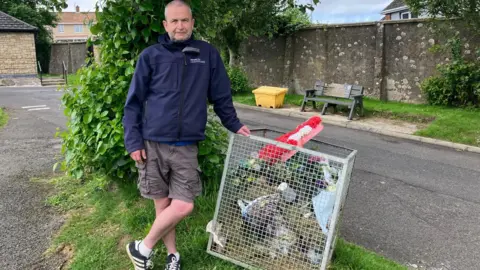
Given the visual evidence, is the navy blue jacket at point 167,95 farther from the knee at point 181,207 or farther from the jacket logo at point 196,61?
the knee at point 181,207

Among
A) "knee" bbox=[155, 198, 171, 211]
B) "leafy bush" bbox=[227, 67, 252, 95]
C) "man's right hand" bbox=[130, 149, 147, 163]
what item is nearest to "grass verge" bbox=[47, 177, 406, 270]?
"knee" bbox=[155, 198, 171, 211]

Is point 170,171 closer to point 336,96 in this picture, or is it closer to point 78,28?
point 336,96

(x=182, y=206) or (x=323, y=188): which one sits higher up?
(x=323, y=188)

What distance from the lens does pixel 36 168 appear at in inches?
222

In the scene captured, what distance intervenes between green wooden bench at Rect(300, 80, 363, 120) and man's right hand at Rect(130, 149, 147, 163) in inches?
352

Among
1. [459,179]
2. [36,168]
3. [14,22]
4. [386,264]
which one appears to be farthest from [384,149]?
[14,22]

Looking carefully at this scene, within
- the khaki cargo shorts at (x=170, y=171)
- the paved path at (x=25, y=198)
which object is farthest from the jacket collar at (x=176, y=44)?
the paved path at (x=25, y=198)

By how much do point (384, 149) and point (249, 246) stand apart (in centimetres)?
562

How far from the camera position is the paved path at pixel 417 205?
11.9 ft

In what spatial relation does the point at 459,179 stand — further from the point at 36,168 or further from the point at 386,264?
the point at 36,168

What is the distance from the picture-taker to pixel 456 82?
10734mm

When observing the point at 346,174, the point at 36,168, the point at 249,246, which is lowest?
the point at 36,168

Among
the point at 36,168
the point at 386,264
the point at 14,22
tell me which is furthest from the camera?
the point at 14,22

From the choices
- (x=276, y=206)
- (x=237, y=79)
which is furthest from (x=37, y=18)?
(x=276, y=206)
